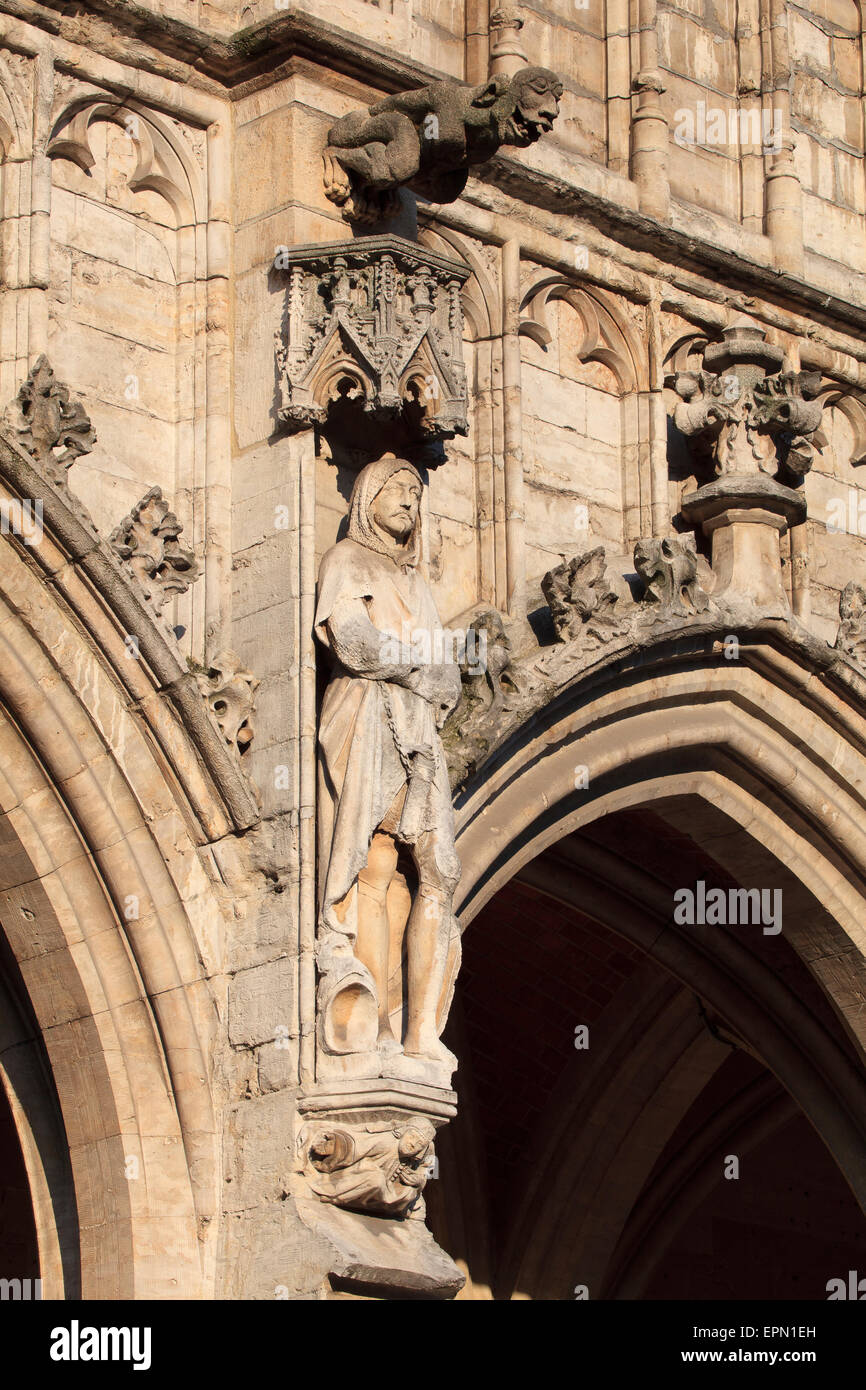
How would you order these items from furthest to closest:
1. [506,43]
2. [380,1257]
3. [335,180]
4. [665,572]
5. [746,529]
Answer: [746,529] → [506,43] → [665,572] → [335,180] → [380,1257]

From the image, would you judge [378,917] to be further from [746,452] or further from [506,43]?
[506,43]

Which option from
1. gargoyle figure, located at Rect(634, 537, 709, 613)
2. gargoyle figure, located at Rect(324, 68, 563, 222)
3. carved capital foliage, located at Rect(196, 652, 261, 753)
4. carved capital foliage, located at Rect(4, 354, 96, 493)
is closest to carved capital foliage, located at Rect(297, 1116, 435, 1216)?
carved capital foliage, located at Rect(196, 652, 261, 753)

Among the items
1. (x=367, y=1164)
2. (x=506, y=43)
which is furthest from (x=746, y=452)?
(x=367, y=1164)

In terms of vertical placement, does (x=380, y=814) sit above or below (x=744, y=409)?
below

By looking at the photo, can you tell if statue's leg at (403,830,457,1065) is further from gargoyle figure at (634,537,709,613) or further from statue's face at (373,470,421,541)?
gargoyle figure at (634,537,709,613)

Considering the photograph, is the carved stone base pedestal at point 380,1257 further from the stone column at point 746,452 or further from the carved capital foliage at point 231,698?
the stone column at point 746,452

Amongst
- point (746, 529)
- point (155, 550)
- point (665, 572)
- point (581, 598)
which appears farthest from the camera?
point (746, 529)

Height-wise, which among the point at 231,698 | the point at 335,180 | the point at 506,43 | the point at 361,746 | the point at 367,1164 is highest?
the point at 506,43

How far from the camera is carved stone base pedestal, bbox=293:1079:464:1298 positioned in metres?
9.91

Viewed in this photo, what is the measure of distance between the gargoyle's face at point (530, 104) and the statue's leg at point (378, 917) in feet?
7.89

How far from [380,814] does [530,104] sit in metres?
2.43

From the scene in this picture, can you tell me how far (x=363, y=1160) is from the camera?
9.94 metres

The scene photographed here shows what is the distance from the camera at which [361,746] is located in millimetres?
10227

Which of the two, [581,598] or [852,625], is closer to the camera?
[581,598]
